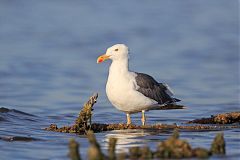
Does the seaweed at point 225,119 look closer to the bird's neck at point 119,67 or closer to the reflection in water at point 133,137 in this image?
the reflection in water at point 133,137

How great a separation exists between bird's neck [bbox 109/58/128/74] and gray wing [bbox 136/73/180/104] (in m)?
0.29

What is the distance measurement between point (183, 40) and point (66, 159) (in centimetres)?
2464

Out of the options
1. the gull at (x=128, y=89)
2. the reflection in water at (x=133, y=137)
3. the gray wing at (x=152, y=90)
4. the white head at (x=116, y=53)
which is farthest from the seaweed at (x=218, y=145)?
the white head at (x=116, y=53)

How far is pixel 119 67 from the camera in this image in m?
13.9

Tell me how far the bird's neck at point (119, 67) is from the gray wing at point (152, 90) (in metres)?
0.29

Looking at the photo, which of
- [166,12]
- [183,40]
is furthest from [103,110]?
[166,12]

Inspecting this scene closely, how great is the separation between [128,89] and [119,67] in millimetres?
570

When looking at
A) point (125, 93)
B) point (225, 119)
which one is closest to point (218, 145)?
point (125, 93)

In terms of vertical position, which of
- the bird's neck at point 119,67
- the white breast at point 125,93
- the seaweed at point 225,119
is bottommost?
the seaweed at point 225,119

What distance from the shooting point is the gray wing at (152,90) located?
45.6 feet

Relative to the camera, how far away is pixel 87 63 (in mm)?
27156

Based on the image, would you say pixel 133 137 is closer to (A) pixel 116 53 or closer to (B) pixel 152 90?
(B) pixel 152 90

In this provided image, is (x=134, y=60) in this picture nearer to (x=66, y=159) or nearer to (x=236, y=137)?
(x=236, y=137)

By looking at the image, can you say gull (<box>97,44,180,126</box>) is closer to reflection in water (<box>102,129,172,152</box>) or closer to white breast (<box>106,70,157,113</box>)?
white breast (<box>106,70,157,113</box>)
